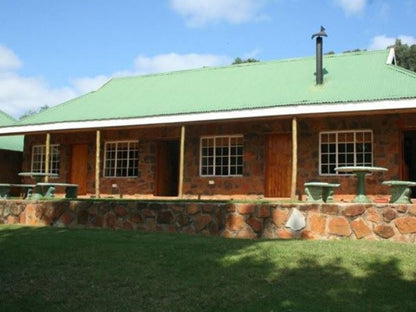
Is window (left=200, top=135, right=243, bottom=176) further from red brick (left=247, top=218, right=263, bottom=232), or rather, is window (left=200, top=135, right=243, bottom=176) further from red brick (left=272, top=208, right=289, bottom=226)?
red brick (left=272, top=208, right=289, bottom=226)

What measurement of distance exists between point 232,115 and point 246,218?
167 inches

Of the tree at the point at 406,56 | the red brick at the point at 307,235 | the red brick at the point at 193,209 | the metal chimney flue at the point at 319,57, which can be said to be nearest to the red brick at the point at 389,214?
the red brick at the point at 307,235

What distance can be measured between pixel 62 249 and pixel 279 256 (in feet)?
10.8

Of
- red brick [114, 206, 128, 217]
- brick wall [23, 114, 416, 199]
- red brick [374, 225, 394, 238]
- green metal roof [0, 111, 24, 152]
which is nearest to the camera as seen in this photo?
red brick [374, 225, 394, 238]

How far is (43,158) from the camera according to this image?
61.7 ft

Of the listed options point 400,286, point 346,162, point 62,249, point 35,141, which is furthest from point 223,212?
point 35,141

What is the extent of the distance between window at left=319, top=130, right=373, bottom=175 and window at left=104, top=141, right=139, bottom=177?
6.14 metres

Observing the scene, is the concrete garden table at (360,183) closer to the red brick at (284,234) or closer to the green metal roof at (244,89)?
the red brick at (284,234)

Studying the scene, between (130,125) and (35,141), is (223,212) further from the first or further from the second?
(35,141)

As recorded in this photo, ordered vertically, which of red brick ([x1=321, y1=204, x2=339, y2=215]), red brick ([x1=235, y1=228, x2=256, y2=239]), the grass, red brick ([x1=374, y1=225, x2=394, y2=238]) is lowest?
the grass

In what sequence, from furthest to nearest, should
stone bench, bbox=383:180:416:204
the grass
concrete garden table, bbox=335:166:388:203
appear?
concrete garden table, bbox=335:166:388:203
stone bench, bbox=383:180:416:204
the grass

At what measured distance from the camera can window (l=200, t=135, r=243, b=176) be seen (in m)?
15.4

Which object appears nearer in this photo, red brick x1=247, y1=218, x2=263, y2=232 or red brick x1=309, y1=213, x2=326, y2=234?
red brick x1=309, y1=213, x2=326, y2=234

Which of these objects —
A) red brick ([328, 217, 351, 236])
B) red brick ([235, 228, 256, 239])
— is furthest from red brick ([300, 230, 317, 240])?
red brick ([235, 228, 256, 239])
